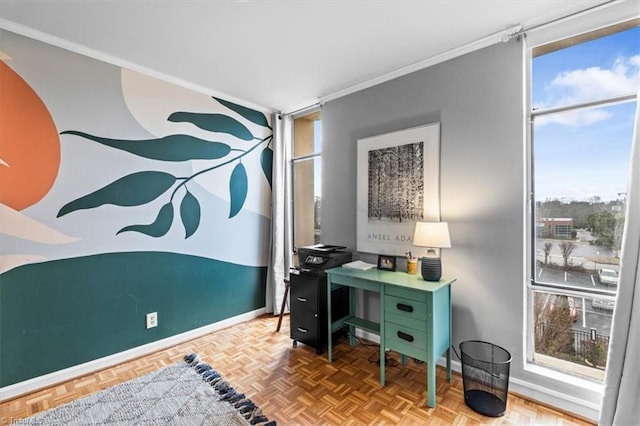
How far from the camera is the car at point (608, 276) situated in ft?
5.90

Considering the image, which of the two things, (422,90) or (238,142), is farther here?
(238,142)

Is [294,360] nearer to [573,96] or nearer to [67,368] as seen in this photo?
[67,368]

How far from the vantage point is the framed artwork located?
8.14 ft

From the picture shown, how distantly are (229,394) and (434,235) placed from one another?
1.86 m

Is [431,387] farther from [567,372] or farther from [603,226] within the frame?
[603,226]

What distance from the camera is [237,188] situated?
3375 mm

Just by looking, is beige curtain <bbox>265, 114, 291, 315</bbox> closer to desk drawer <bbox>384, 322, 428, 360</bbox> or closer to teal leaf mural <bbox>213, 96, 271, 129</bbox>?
teal leaf mural <bbox>213, 96, 271, 129</bbox>

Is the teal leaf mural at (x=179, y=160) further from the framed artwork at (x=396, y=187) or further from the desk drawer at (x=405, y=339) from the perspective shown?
the desk drawer at (x=405, y=339)

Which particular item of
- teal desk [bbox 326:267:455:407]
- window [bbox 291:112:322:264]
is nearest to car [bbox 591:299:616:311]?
teal desk [bbox 326:267:455:407]

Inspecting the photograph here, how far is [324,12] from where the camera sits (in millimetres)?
1914

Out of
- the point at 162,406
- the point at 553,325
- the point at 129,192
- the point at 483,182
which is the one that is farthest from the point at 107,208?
the point at 553,325

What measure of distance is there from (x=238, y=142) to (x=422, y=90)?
6.71 feet

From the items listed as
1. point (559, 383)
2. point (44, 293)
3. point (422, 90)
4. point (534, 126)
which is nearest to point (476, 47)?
point (422, 90)

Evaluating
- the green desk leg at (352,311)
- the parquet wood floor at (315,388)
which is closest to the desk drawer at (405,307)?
the parquet wood floor at (315,388)
